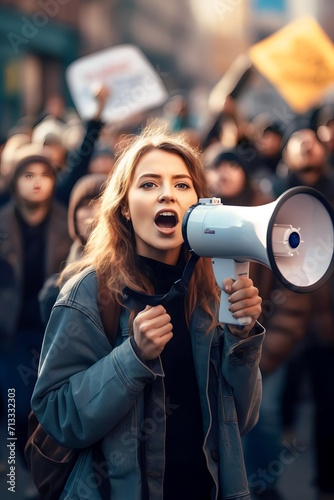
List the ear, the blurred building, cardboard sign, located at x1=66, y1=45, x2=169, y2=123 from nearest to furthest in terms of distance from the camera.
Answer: the ear, cardboard sign, located at x1=66, y1=45, x2=169, y2=123, the blurred building

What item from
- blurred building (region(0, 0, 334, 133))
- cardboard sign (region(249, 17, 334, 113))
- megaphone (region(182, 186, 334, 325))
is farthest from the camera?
blurred building (region(0, 0, 334, 133))

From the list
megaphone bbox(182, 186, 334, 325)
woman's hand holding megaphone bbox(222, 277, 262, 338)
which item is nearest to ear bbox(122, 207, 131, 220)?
megaphone bbox(182, 186, 334, 325)

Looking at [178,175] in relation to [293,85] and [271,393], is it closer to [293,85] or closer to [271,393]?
[271,393]

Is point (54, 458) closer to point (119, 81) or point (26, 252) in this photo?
point (26, 252)

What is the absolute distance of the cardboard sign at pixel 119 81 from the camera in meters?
6.23

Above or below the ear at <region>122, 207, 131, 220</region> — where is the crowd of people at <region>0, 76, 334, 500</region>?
below

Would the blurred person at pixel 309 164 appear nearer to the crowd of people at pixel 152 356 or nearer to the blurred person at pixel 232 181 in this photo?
the blurred person at pixel 232 181

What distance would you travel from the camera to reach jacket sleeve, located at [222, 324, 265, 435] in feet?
8.29

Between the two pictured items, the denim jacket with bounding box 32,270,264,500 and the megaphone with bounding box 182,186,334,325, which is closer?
the megaphone with bounding box 182,186,334,325

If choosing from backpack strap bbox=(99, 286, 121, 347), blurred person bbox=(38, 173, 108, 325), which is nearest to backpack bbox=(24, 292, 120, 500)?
backpack strap bbox=(99, 286, 121, 347)

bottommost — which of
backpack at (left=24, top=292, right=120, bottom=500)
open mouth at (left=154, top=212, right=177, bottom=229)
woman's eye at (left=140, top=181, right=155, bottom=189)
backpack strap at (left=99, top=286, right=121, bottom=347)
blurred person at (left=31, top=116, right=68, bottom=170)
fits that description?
backpack at (left=24, top=292, right=120, bottom=500)

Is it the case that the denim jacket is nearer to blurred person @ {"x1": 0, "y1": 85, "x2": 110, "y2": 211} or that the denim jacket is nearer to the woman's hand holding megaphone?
the woman's hand holding megaphone

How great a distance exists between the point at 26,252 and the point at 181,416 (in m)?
2.80

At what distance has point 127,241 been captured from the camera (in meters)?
2.68
